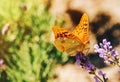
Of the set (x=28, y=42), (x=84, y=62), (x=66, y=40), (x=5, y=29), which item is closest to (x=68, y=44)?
(x=66, y=40)

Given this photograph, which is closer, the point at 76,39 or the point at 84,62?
the point at 84,62

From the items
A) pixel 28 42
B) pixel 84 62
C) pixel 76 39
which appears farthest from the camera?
pixel 28 42

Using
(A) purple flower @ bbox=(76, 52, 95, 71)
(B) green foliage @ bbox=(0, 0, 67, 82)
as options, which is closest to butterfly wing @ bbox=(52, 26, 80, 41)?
(A) purple flower @ bbox=(76, 52, 95, 71)

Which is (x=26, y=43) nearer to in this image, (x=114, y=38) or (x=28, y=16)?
(x=28, y=16)

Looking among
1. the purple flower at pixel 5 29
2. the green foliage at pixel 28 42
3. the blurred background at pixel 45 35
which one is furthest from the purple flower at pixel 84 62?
the purple flower at pixel 5 29

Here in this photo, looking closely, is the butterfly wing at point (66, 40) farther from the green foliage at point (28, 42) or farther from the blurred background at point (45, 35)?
the green foliage at point (28, 42)

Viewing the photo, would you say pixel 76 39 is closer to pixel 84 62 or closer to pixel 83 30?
pixel 83 30

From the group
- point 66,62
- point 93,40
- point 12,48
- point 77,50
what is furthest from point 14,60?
point 77,50
